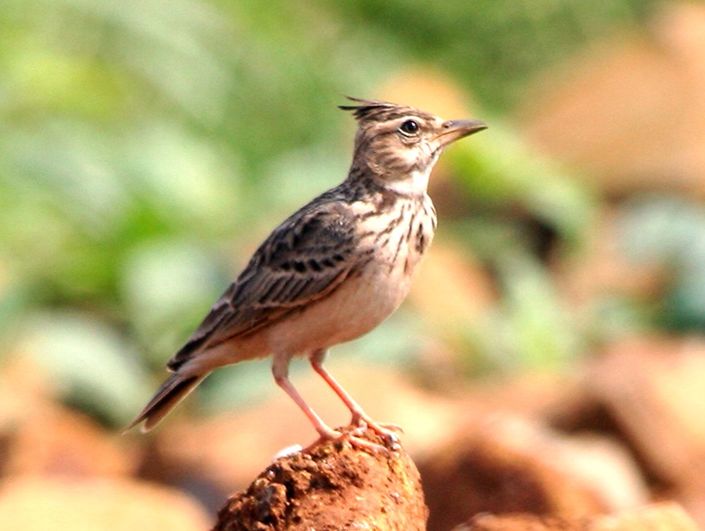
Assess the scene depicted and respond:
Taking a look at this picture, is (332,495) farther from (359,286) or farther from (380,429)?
(359,286)

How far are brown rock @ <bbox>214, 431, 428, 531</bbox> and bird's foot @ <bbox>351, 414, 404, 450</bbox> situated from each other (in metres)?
0.07

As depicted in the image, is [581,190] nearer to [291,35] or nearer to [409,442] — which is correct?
[291,35]

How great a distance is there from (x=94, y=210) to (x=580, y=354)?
417 cm

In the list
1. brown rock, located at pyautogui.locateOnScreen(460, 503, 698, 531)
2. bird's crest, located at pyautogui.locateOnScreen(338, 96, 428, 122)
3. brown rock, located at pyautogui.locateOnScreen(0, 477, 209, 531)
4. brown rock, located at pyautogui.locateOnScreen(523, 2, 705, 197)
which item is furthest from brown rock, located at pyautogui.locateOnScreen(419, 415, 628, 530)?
brown rock, located at pyautogui.locateOnScreen(523, 2, 705, 197)

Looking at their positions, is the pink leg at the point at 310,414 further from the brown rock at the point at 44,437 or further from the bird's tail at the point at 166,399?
the brown rock at the point at 44,437

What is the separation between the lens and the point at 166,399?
8.66 metres

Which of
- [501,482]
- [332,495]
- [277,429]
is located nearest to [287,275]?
[332,495]

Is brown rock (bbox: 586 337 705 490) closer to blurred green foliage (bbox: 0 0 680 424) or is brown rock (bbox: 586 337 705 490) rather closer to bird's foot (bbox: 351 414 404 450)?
blurred green foliage (bbox: 0 0 680 424)

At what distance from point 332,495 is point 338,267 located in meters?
1.26

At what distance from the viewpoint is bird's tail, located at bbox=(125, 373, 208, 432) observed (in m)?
8.62

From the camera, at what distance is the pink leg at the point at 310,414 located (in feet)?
24.8

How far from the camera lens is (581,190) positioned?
758 inches

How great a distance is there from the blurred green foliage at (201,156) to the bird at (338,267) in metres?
5.70

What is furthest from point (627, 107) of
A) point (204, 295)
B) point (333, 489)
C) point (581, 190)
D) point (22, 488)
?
point (333, 489)
